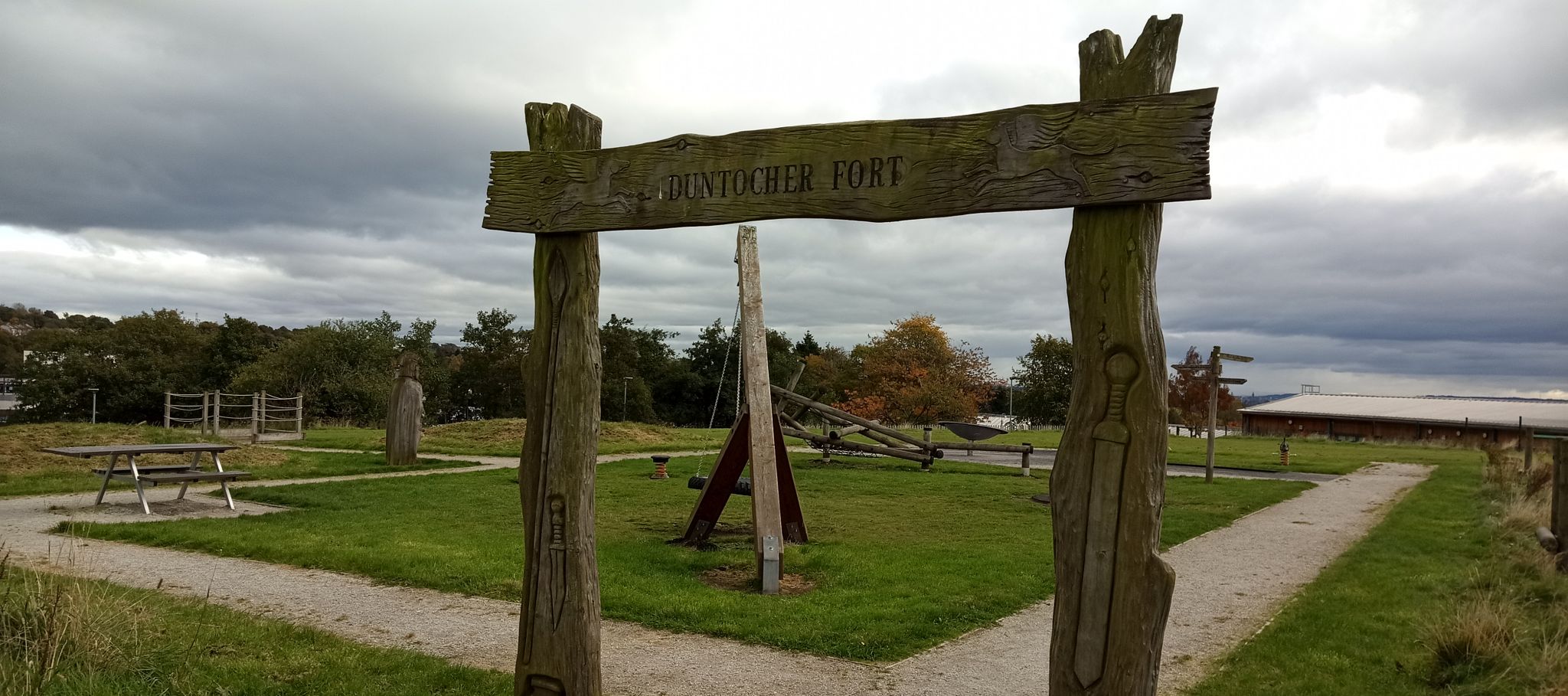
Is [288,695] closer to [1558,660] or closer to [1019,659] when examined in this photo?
[1019,659]

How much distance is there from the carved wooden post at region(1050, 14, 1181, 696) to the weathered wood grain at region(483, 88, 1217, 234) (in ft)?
0.44

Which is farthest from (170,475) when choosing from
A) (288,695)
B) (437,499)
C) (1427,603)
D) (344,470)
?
(1427,603)

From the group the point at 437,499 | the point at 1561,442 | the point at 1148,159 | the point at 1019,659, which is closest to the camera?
the point at 1148,159

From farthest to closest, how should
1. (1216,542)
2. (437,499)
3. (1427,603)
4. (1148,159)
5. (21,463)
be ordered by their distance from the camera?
1. (21,463)
2. (437,499)
3. (1216,542)
4. (1427,603)
5. (1148,159)

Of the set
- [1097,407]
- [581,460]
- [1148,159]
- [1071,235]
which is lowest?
[581,460]

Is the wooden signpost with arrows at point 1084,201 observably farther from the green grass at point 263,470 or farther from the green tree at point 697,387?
the green tree at point 697,387

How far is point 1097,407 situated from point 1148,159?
877 mm

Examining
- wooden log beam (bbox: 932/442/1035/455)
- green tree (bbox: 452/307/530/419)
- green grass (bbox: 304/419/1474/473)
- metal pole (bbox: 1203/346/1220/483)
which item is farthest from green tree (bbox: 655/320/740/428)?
metal pole (bbox: 1203/346/1220/483)

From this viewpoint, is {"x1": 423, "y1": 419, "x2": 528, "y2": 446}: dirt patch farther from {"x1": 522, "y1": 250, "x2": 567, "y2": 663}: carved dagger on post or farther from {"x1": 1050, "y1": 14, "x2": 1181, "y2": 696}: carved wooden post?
{"x1": 1050, "y1": 14, "x2": 1181, "y2": 696}: carved wooden post

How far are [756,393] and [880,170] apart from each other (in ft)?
18.7

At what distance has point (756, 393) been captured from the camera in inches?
373

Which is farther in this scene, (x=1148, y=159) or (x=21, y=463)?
(x=21, y=463)

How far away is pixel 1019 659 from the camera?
6324 mm

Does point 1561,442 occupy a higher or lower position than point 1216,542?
higher
